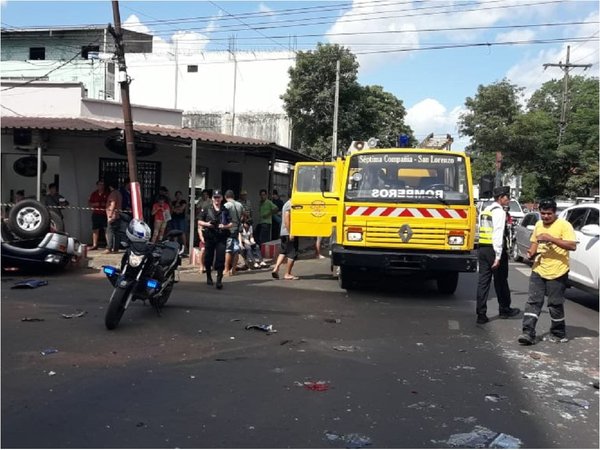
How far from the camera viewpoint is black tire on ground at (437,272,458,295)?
962 centimetres

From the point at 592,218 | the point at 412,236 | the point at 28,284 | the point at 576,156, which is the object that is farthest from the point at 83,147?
the point at 576,156

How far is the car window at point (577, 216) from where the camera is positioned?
999 centimetres

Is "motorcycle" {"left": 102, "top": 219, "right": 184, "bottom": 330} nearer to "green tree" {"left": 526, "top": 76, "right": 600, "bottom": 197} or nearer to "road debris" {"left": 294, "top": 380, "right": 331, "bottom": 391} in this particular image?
"road debris" {"left": 294, "top": 380, "right": 331, "bottom": 391}

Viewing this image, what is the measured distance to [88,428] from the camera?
3.86m

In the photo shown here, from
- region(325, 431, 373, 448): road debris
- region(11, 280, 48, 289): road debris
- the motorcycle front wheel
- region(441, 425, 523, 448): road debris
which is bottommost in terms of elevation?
region(325, 431, 373, 448): road debris

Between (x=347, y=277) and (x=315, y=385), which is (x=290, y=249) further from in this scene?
(x=315, y=385)

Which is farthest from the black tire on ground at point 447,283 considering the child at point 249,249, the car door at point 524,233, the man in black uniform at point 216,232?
the car door at point 524,233

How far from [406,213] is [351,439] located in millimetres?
5326

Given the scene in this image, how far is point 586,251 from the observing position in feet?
30.0

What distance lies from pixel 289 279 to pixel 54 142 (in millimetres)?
7778

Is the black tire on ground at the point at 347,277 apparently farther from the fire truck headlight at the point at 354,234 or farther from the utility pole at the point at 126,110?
the utility pole at the point at 126,110

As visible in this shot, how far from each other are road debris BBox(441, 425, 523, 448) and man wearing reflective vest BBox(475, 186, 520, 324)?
3750 millimetres

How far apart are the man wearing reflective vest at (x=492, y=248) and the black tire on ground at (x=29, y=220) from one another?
24.4ft

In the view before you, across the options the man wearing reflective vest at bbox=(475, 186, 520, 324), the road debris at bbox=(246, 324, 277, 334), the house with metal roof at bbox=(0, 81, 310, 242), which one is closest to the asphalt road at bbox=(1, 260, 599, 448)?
the road debris at bbox=(246, 324, 277, 334)
